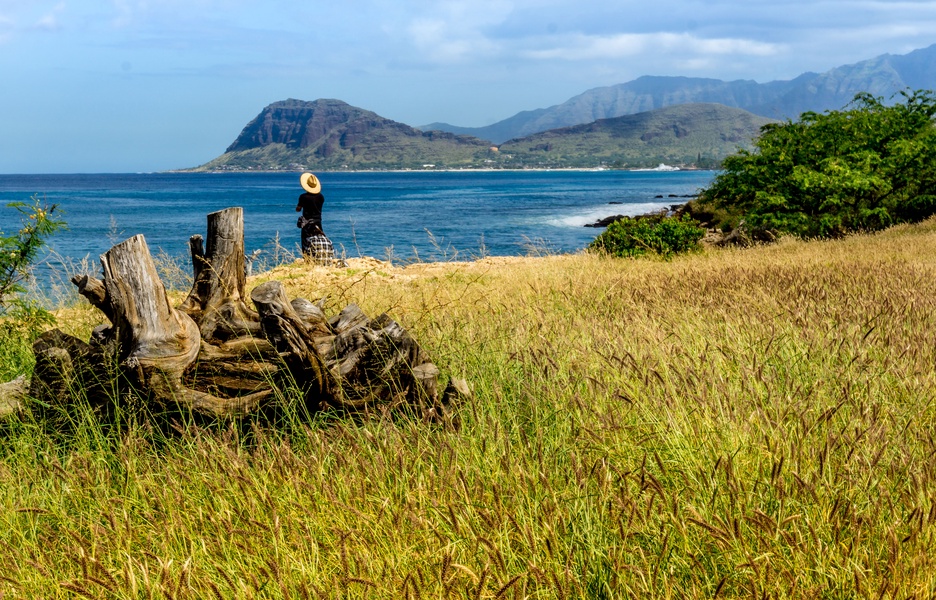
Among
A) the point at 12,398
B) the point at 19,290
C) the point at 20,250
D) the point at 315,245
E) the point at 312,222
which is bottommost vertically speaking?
the point at 12,398

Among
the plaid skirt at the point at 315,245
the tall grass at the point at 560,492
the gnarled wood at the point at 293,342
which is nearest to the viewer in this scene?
the tall grass at the point at 560,492

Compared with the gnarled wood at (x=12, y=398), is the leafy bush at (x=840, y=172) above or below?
above

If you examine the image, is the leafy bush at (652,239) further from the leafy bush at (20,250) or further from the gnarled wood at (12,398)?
the gnarled wood at (12,398)

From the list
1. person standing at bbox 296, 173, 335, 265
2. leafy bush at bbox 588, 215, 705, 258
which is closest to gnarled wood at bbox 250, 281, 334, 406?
leafy bush at bbox 588, 215, 705, 258

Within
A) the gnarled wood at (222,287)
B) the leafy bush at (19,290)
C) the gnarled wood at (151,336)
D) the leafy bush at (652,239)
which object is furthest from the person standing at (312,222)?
the gnarled wood at (151,336)

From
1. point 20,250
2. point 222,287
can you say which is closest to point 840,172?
point 222,287

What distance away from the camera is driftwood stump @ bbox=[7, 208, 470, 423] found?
14.3 ft

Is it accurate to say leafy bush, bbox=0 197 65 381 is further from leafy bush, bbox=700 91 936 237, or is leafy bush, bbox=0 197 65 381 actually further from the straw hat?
leafy bush, bbox=700 91 936 237

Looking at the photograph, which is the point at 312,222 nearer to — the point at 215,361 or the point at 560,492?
the point at 215,361

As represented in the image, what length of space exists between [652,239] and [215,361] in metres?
11.6

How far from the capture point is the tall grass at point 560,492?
96.0 inches

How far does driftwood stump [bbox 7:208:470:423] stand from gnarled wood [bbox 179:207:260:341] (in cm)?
2

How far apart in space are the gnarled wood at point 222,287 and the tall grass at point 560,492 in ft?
2.51

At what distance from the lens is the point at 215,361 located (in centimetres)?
464
